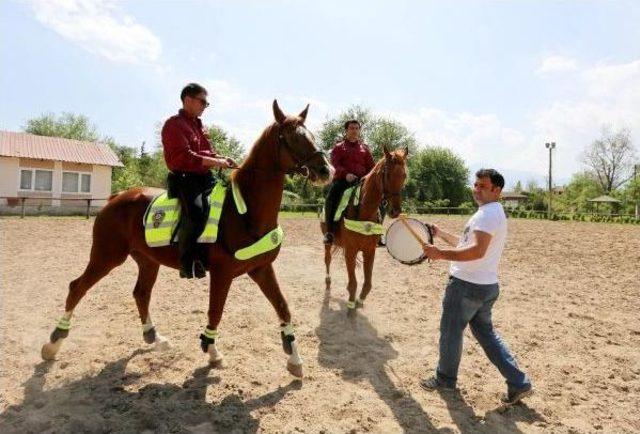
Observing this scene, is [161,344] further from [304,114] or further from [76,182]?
[76,182]

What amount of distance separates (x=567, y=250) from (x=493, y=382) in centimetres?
1172

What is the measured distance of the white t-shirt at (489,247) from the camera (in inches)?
151

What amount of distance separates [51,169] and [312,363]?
97.0 ft

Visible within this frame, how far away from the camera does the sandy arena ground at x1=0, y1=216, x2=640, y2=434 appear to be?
373 centimetres

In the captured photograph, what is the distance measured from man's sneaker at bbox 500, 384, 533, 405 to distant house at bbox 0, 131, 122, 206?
28172 millimetres

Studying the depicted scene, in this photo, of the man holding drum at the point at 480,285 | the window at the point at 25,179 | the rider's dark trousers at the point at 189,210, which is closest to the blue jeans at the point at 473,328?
the man holding drum at the point at 480,285

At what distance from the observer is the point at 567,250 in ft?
47.1

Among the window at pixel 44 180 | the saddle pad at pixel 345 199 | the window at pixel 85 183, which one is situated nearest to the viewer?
the saddle pad at pixel 345 199

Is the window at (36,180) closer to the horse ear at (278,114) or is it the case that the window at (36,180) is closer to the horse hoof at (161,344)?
the horse hoof at (161,344)

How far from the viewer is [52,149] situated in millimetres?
29125

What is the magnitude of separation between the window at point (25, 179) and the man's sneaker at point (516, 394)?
102 ft

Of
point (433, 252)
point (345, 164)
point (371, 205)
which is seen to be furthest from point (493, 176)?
point (345, 164)

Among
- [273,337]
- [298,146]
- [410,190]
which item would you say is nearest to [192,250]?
[298,146]

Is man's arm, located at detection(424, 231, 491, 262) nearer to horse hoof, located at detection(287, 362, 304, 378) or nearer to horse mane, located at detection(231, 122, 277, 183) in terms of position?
horse hoof, located at detection(287, 362, 304, 378)
